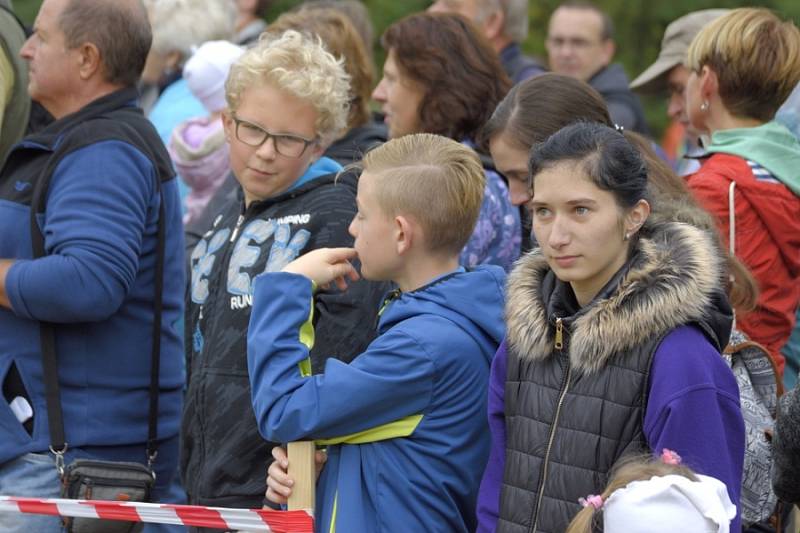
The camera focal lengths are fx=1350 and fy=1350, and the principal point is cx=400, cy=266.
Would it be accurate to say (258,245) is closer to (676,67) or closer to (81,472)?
(81,472)

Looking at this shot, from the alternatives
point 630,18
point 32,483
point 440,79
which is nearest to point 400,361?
point 32,483

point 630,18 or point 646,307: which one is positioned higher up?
point 646,307

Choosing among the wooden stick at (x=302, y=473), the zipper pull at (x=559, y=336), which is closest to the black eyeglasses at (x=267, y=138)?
the wooden stick at (x=302, y=473)

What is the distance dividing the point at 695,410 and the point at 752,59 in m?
1.98

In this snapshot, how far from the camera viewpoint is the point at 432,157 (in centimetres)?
365

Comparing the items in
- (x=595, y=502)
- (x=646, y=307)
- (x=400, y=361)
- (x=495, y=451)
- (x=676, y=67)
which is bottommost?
(x=495, y=451)

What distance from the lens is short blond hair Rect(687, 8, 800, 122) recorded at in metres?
4.61

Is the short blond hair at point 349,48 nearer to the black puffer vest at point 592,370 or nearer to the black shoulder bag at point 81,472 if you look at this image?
the black shoulder bag at point 81,472

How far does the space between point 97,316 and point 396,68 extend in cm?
156

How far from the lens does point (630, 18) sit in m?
14.0

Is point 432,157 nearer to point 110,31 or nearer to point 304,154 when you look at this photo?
point 304,154

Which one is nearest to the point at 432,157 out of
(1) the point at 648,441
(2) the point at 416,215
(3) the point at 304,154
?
(2) the point at 416,215

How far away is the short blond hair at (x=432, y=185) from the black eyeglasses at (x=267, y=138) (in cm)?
49

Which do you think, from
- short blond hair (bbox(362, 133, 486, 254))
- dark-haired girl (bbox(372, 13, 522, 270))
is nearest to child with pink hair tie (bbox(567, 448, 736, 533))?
short blond hair (bbox(362, 133, 486, 254))
